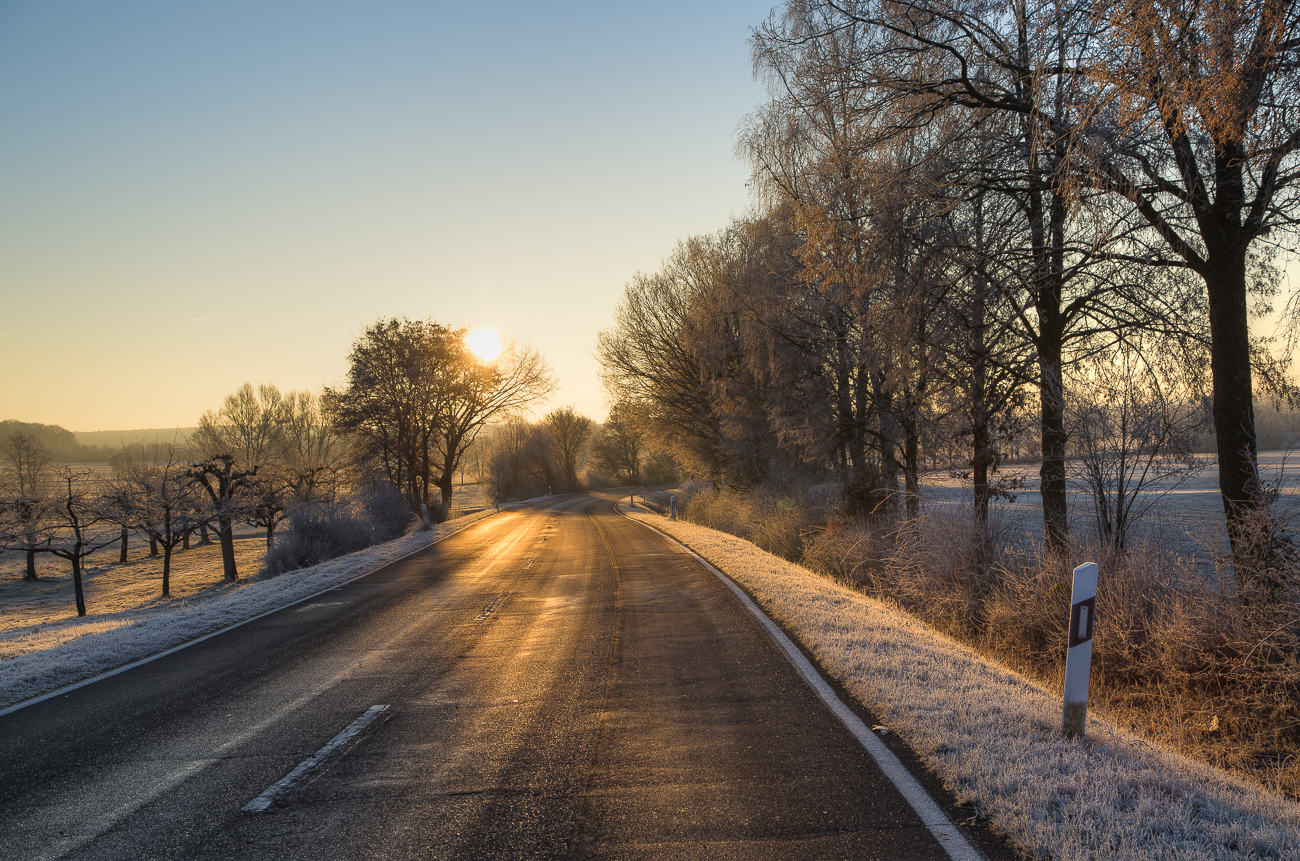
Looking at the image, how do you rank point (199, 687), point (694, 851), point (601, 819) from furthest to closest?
1. point (199, 687)
2. point (601, 819)
3. point (694, 851)

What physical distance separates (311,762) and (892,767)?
3707mm

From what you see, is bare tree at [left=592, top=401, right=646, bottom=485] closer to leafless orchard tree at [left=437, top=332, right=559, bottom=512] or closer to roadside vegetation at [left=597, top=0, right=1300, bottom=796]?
leafless orchard tree at [left=437, top=332, right=559, bottom=512]

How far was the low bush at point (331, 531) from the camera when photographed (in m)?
21.2

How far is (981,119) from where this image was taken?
9.31 m

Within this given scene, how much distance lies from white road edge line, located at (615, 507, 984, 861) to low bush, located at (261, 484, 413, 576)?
18.0 m

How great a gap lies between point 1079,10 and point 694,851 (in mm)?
8666

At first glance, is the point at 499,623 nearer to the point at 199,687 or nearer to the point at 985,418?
the point at 199,687

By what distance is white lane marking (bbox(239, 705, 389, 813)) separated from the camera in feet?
13.0

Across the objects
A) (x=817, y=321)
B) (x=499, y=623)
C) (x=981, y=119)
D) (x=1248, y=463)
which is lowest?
(x=499, y=623)

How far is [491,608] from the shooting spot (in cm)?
1052

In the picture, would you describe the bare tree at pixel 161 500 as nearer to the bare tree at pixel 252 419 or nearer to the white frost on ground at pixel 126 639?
the white frost on ground at pixel 126 639

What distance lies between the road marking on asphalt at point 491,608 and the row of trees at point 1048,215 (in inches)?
278

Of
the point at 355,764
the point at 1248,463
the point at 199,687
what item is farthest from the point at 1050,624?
the point at 199,687

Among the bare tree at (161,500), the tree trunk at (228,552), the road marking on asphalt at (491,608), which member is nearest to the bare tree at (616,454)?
the tree trunk at (228,552)
